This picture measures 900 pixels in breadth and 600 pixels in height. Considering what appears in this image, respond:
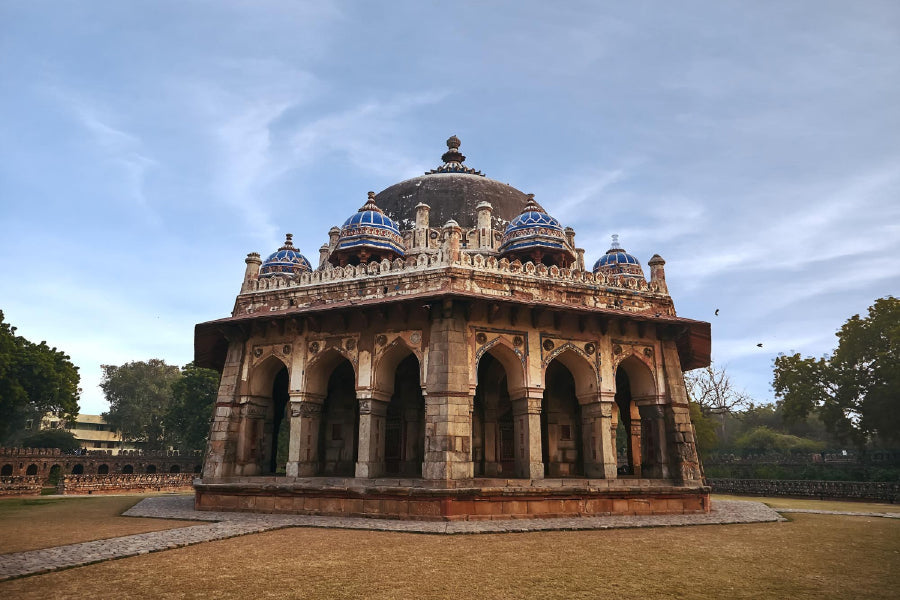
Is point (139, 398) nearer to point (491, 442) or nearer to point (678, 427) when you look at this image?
point (491, 442)

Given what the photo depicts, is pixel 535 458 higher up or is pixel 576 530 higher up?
pixel 535 458

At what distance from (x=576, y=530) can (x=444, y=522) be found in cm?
268

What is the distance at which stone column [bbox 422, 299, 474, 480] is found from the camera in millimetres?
12922

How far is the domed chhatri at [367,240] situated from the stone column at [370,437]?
4.86 m

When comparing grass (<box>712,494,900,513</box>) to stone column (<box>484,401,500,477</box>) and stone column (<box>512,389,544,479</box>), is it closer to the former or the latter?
stone column (<box>484,401,500,477</box>)

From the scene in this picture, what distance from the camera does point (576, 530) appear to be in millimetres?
10836

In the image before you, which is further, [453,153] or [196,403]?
[196,403]

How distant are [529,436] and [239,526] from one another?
6.88 m

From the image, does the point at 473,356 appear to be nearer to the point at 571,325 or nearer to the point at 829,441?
the point at 571,325

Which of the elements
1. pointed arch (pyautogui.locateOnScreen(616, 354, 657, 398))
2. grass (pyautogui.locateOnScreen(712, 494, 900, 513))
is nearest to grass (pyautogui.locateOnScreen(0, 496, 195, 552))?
pointed arch (pyautogui.locateOnScreen(616, 354, 657, 398))

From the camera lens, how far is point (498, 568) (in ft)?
23.2

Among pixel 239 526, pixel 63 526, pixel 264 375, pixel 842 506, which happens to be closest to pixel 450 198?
pixel 264 375

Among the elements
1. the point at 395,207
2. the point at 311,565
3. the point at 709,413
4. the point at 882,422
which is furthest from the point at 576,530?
the point at 709,413

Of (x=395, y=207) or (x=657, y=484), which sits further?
(x=395, y=207)
